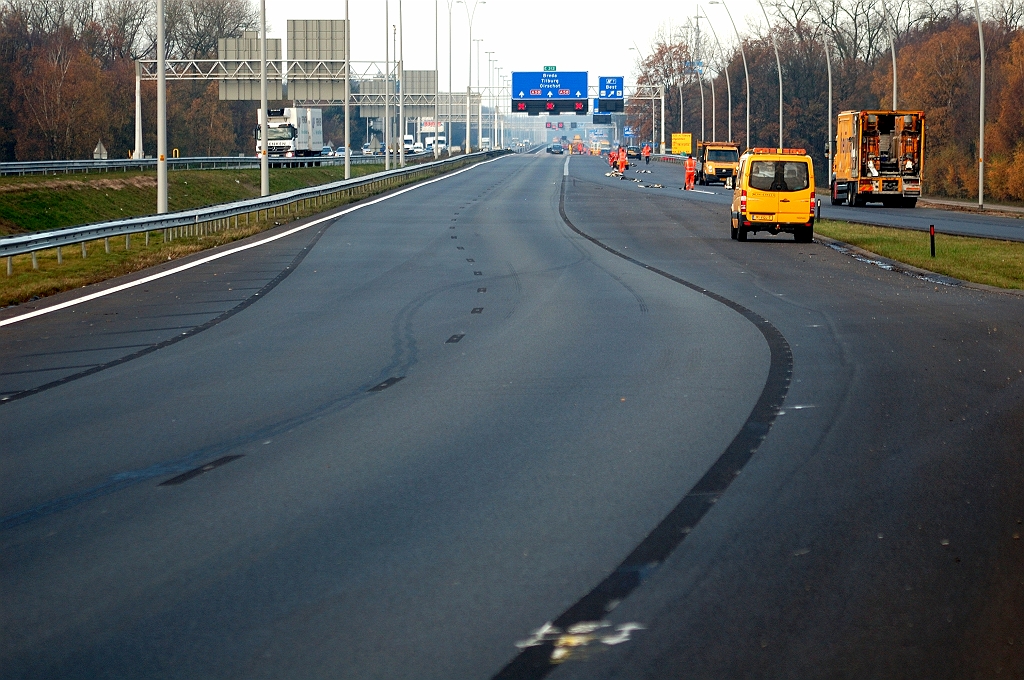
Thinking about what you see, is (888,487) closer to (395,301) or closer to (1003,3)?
(395,301)

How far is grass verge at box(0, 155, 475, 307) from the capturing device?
21400 mm

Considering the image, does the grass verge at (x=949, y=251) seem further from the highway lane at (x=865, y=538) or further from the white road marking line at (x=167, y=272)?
the white road marking line at (x=167, y=272)

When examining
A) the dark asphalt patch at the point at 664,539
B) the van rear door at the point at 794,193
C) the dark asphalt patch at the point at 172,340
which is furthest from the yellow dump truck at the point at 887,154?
the dark asphalt patch at the point at 664,539

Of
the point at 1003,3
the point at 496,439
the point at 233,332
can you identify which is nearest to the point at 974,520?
the point at 496,439

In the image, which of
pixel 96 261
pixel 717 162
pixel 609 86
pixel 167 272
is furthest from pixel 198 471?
pixel 609 86

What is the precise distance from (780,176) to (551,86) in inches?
4642

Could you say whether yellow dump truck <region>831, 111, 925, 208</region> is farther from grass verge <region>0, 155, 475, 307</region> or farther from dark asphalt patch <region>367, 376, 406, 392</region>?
dark asphalt patch <region>367, 376, 406, 392</region>

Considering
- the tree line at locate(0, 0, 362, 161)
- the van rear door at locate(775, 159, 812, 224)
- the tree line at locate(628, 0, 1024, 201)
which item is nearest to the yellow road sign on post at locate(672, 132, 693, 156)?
the tree line at locate(628, 0, 1024, 201)

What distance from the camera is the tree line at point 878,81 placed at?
2645 inches

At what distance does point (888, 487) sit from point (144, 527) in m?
4.30

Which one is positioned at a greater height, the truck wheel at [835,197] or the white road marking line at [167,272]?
the truck wheel at [835,197]

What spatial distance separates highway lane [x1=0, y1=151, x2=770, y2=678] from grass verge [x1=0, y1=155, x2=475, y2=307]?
3024 mm

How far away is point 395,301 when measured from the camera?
2017 centimetres

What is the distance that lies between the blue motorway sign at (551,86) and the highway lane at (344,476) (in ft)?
429
